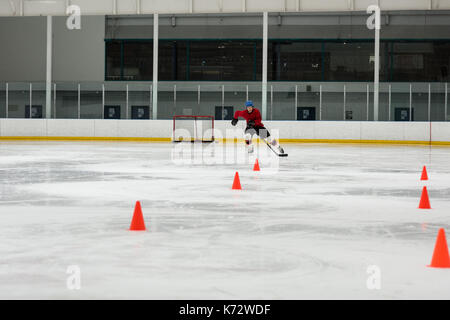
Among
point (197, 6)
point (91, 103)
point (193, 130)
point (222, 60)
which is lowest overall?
point (193, 130)

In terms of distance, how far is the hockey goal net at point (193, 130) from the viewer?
31.5 meters

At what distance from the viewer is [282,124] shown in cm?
3059

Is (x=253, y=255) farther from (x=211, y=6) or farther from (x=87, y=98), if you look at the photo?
(x=87, y=98)

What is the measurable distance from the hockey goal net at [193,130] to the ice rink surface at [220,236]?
58.1 feet

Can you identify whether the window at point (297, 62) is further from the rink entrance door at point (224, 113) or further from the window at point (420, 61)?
the rink entrance door at point (224, 113)

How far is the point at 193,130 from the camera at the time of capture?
32438 mm

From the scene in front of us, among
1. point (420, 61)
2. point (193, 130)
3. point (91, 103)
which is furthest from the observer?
point (420, 61)

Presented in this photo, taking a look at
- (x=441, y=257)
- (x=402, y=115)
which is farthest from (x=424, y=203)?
(x=402, y=115)

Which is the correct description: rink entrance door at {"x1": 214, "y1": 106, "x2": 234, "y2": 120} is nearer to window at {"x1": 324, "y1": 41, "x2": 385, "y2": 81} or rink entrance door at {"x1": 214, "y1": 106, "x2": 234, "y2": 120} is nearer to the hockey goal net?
the hockey goal net

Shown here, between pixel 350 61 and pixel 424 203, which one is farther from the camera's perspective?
pixel 350 61

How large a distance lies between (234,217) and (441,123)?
23.5 m

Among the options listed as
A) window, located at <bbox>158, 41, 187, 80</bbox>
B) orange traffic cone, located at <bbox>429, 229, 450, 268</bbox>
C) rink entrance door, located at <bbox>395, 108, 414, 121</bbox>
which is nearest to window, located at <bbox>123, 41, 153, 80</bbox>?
window, located at <bbox>158, 41, 187, 80</bbox>

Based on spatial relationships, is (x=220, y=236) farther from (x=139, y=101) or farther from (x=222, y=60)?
(x=222, y=60)

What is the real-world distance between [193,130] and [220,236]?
25.7 m
